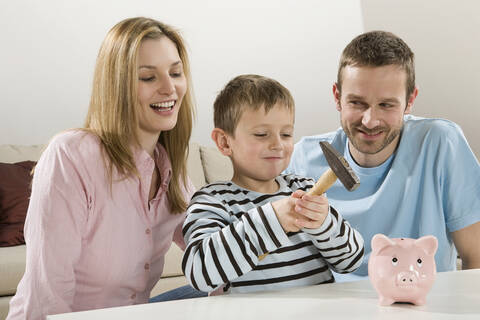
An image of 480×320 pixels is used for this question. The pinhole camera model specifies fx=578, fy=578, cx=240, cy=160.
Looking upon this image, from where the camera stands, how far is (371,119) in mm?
1553

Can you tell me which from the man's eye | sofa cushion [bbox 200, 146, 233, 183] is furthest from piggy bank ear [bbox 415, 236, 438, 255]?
sofa cushion [bbox 200, 146, 233, 183]

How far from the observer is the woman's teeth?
137 centimetres

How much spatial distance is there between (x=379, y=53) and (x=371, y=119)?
0.18 m

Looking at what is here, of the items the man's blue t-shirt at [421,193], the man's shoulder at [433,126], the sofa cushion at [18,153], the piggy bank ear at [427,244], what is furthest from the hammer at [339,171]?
the sofa cushion at [18,153]

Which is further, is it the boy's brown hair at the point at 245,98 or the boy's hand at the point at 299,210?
the boy's brown hair at the point at 245,98

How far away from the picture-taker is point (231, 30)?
4.30 metres

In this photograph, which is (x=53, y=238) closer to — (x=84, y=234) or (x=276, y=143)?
(x=84, y=234)

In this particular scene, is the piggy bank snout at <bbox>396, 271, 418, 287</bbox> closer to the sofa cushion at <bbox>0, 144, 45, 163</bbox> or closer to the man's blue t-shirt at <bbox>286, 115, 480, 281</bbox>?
the man's blue t-shirt at <bbox>286, 115, 480, 281</bbox>

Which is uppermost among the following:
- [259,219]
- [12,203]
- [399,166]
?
[259,219]

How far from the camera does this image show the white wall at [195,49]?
3656 millimetres

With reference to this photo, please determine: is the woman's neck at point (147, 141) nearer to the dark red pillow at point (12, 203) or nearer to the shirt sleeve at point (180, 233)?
the shirt sleeve at point (180, 233)

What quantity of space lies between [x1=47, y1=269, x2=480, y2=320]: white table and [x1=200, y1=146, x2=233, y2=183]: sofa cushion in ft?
9.33

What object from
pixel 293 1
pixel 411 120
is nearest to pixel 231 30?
pixel 293 1

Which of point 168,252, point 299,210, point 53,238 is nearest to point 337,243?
point 299,210
